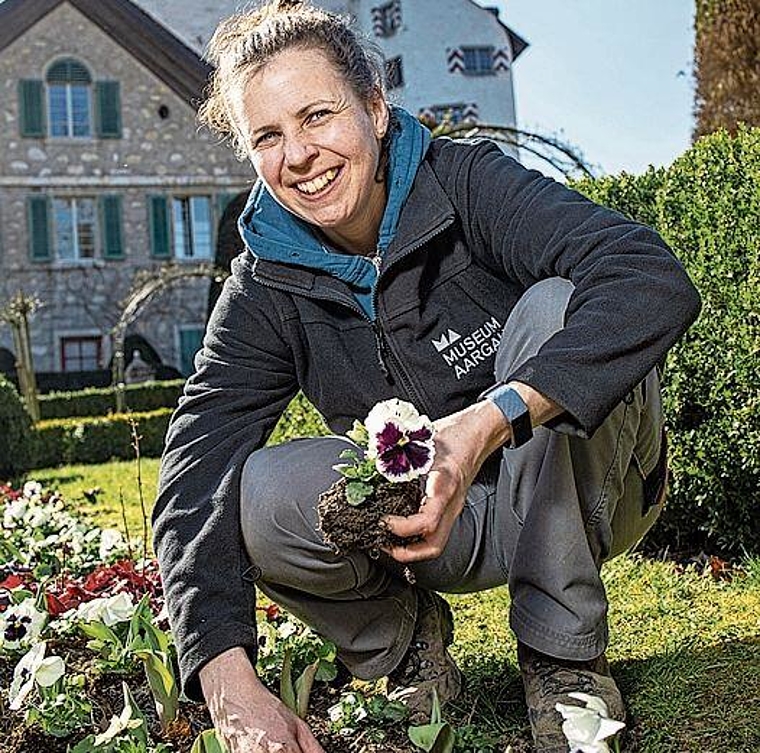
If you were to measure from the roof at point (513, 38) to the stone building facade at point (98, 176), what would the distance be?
44.3ft

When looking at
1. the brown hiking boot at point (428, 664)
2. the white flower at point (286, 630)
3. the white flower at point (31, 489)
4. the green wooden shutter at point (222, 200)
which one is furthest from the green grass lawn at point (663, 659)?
the green wooden shutter at point (222, 200)

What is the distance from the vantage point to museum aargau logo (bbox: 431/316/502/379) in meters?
2.44

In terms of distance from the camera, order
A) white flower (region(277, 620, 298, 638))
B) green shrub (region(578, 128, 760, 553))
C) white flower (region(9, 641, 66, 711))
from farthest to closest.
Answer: green shrub (region(578, 128, 760, 553))
white flower (region(277, 620, 298, 638))
white flower (region(9, 641, 66, 711))

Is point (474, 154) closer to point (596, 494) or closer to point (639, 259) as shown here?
point (639, 259)

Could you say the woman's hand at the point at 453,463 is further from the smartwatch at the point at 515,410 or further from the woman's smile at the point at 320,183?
the woman's smile at the point at 320,183

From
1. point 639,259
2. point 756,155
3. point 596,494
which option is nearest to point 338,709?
point 596,494

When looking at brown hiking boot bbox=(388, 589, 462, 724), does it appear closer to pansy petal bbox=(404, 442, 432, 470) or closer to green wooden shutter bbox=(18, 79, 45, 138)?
pansy petal bbox=(404, 442, 432, 470)

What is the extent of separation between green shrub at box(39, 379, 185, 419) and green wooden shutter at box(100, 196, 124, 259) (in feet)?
21.0

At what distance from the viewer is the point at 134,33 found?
24.0 m

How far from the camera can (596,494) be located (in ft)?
7.39

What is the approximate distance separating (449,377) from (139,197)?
22407 mm

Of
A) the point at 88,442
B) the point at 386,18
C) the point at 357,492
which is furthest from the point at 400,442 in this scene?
the point at 386,18

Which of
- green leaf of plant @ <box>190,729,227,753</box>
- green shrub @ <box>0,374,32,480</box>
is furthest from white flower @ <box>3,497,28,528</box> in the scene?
green shrub @ <box>0,374,32,480</box>

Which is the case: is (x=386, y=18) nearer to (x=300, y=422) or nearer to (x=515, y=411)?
(x=300, y=422)
